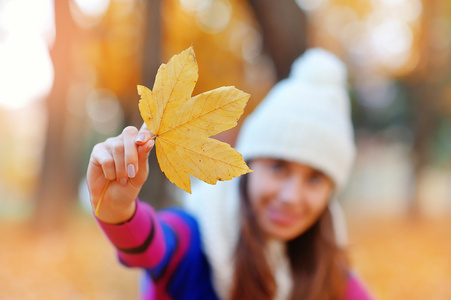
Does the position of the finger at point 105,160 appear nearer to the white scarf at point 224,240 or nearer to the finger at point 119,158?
the finger at point 119,158

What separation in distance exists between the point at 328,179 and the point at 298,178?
0.56 feet

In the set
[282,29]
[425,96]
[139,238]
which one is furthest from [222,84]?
[139,238]

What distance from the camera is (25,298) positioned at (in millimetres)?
2926

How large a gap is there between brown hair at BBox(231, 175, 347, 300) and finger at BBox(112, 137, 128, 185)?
2.64ft

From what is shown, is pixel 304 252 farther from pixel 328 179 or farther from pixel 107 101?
pixel 107 101

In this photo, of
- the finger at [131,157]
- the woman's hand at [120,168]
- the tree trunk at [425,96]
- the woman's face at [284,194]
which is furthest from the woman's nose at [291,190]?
the tree trunk at [425,96]

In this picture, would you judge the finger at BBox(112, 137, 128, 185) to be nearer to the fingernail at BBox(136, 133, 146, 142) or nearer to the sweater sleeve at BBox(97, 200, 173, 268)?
the fingernail at BBox(136, 133, 146, 142)

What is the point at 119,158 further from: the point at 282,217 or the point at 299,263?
the point at 299,263

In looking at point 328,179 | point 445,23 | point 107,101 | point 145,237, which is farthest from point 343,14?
point 145,237

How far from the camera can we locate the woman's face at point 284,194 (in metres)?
1.35

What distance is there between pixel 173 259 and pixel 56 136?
3.28m

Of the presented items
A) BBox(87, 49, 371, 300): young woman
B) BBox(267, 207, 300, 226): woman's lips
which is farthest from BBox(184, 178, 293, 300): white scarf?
BBox(267, 207, 300, 226): woman's lips

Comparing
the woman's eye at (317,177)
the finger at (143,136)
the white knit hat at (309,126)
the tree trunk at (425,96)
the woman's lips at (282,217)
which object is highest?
the finger at (143,136)

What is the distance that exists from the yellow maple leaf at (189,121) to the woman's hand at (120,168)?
4cm
